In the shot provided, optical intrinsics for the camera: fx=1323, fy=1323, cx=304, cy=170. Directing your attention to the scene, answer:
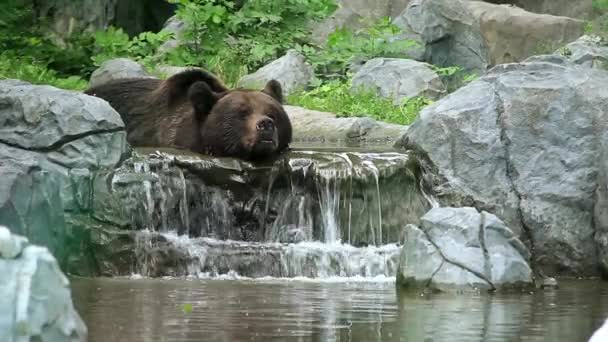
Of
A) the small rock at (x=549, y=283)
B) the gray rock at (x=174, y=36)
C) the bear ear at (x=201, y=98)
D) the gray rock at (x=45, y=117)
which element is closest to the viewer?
the small rock at (x=549, y=283)

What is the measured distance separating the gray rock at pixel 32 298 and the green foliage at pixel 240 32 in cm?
1757

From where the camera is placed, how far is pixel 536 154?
476 inches

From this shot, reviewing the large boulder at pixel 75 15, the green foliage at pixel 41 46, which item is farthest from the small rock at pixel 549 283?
the large boulder at pixel 75 15

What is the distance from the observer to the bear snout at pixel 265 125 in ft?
41.0

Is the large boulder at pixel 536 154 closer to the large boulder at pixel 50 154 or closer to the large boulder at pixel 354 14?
the large boulder at pixel 50 154

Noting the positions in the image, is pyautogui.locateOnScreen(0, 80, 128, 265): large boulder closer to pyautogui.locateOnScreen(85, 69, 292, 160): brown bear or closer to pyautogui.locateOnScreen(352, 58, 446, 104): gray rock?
pyautogui.locateOnScreen(85, 69, 292, 160): brown bear

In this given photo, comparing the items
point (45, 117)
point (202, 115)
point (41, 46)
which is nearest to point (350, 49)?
point (41, 46)

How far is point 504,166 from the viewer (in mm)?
12172

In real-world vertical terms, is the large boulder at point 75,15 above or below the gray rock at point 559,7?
below

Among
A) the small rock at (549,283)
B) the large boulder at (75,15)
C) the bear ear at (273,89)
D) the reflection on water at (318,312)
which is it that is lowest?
the reflection on water at (318,312)

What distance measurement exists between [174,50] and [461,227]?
13.5m

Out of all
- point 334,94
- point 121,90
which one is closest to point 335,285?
point 121,90

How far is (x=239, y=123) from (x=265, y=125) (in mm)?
427

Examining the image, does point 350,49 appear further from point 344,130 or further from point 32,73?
point 344,130
